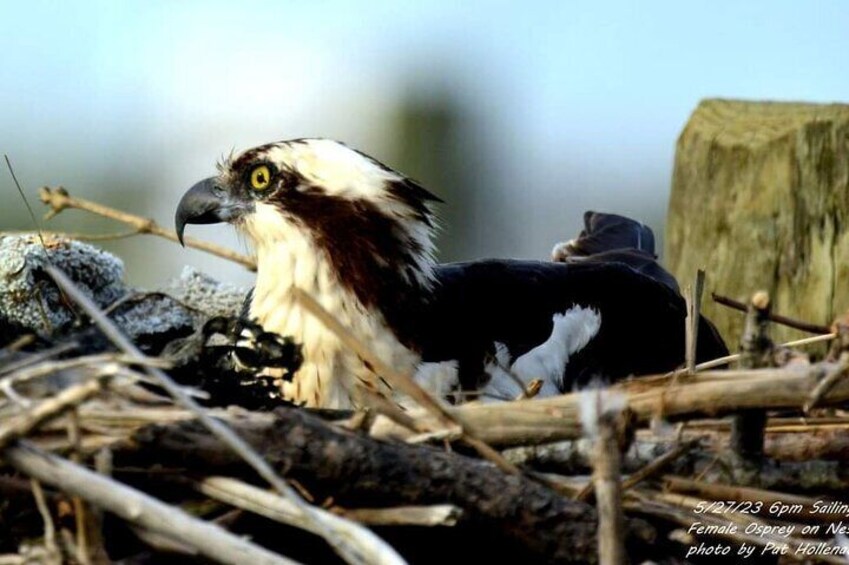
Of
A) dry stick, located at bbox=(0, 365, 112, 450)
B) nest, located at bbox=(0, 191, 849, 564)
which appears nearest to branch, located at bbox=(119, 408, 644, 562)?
nest, located at bbox=(0, 191, 849, 564)

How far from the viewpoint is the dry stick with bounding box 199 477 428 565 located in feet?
7.32

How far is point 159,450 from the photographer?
2369 millimetres

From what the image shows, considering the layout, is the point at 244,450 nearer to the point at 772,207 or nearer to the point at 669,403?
the point at 669,403

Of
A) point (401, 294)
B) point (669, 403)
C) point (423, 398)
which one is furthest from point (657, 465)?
point (401, 294)

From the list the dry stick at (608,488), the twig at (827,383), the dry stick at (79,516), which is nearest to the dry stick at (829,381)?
the twig at (827,383)

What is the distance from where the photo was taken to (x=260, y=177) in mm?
3965

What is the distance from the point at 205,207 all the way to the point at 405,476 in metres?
1.75

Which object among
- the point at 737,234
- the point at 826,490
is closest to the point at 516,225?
the point at 737,234

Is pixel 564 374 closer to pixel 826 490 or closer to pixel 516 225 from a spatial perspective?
pixel 826 490

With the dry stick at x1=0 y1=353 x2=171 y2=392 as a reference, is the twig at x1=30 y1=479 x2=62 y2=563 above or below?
below

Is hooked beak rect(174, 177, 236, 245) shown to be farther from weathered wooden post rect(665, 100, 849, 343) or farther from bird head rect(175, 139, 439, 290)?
weathered wooden post rect(665, 100, 849, 343)

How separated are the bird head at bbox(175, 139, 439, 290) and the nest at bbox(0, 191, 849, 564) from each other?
1168 mm

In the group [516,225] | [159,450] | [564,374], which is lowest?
[516,225]

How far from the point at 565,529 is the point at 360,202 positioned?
152 cm
